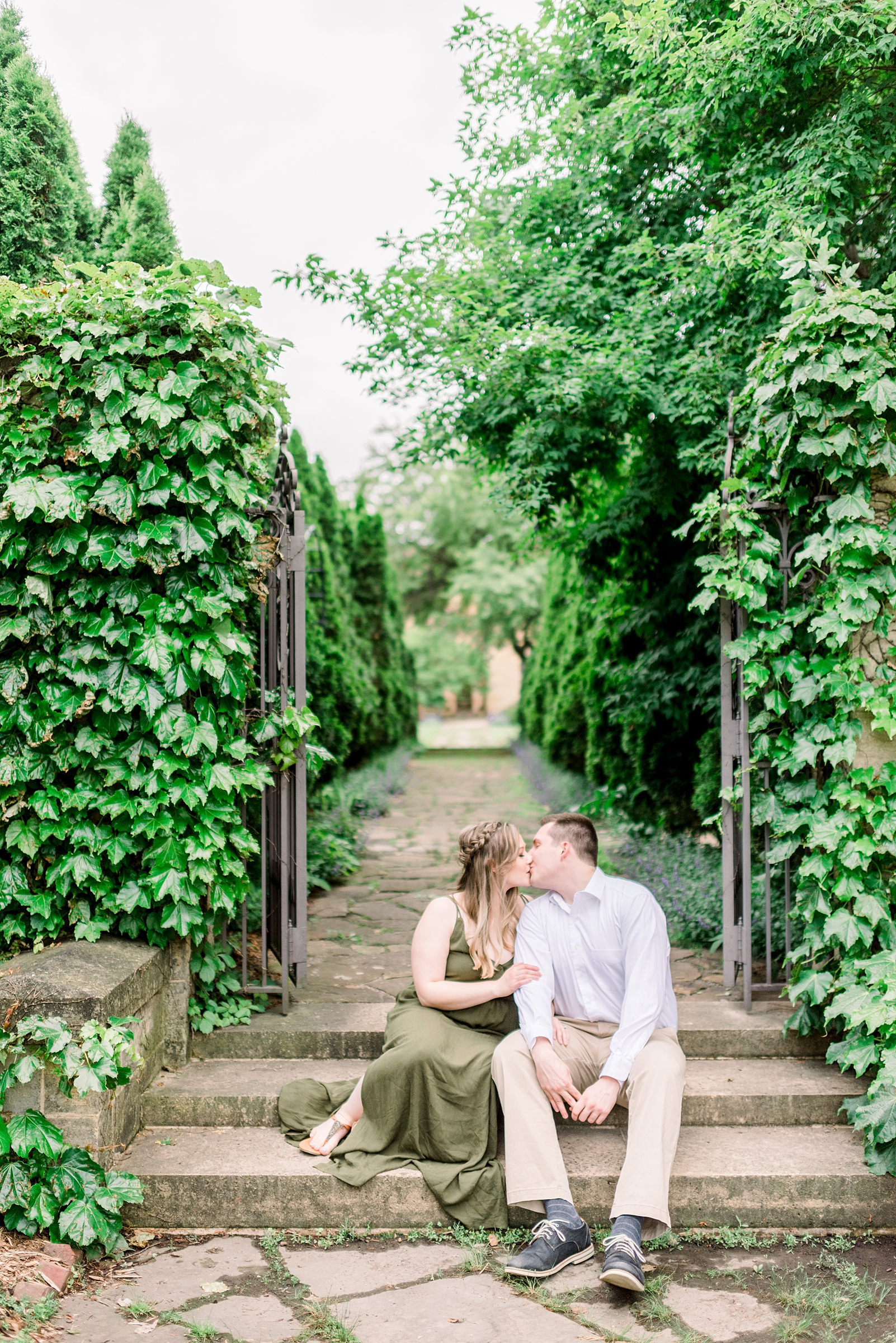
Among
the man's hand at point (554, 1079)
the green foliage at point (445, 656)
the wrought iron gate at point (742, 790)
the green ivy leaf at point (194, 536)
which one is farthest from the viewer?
the green foliage at point (445, 656)

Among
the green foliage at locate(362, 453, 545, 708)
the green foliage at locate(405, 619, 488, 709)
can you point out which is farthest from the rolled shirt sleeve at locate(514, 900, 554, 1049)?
the green foliage at locate(405, 619, 488, 709)

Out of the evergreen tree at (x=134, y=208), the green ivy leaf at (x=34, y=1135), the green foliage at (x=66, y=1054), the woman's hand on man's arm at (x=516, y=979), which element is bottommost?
the green ivy leaf at (x=34, y=1135)

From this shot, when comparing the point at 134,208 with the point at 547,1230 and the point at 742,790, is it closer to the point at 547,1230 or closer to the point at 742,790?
the point at 742,790

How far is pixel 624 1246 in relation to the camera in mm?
2756

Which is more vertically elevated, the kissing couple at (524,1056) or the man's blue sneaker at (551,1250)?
the kissing couple at (524,1056)

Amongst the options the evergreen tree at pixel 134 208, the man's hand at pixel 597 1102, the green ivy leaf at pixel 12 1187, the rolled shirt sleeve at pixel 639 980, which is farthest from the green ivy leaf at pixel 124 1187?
the evergreen tree at pixel 134 208

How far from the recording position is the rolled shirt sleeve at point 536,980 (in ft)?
10.6

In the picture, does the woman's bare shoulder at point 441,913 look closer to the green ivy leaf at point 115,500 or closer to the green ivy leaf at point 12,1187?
the green ivy leaf at point 12,1187

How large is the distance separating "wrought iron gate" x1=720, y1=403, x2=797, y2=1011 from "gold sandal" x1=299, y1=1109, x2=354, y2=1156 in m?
1.89

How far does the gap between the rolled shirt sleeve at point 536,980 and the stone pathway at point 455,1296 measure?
26.7 inches

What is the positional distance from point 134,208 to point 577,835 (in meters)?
4.14

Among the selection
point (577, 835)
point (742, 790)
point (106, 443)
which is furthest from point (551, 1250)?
point (106, 443)

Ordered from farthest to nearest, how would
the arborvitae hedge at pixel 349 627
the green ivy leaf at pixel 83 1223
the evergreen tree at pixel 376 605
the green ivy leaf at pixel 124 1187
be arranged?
the evergreen tree at pixel 376 605
the arborvitae hedge at pixel 349 627
the green ivy leaf at pixel 124 1187
the green ivy leaf at pixel 83 1223

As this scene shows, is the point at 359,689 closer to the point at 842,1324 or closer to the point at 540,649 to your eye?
the point at 540,649
